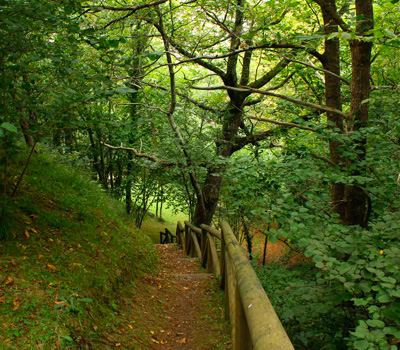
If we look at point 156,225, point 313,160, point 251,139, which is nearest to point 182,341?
point 313,160

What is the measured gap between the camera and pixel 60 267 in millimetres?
3295

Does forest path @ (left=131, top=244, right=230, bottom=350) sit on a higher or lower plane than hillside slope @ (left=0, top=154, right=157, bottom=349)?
lower

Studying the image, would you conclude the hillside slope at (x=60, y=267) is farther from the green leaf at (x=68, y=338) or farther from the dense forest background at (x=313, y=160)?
the dense forest background at (x=313, y=160)

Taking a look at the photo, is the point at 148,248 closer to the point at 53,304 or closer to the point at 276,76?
the point at 53,304

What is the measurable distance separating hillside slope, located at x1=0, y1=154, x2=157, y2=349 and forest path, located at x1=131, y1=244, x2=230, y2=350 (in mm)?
358

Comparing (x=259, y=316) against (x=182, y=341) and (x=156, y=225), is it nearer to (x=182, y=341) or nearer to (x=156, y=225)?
(x=182, y=341)

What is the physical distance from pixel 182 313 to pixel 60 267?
1.80 meters

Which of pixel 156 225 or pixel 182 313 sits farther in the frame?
pixel 156 225

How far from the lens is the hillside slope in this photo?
242 centimetres

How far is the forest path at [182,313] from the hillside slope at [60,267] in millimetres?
358

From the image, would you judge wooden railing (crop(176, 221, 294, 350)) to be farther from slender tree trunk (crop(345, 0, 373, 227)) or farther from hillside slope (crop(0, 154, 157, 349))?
slender tree trunk (crop(345, 0, 373, 227))

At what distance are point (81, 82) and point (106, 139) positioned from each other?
803 cm

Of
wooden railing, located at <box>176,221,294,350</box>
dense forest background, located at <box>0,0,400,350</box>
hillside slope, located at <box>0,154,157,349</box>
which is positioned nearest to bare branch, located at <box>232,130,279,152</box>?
dense forest background, located at <box>0,0,400,350</box>

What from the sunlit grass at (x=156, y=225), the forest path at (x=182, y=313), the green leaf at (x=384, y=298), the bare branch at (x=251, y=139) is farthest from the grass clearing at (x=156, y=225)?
the green leaf at (x=384, y=298)
